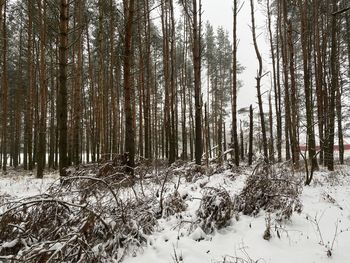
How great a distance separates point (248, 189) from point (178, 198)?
1249mm

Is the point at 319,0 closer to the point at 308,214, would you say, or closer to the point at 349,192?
the point at 349,192

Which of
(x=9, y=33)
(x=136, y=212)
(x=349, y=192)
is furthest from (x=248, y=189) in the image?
(x=9, y=33)

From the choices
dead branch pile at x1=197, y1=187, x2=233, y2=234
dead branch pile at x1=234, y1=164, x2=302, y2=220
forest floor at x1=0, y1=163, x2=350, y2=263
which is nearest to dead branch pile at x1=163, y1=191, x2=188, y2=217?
forest floor at x1=0, y1=163, x2=350, y2=263

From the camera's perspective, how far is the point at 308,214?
176 inches

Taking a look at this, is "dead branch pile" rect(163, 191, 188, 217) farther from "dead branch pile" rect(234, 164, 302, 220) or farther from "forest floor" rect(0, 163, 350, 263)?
"dead branch pile" rect(234, 164, 302, 220)

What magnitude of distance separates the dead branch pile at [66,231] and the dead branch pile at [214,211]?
2.69 ft

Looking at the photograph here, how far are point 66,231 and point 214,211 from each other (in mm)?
2000

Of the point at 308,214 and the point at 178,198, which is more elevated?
the point at 178,198

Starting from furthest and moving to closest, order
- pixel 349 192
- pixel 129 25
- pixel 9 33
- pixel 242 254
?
pixel 9 33
pixel 129 25
pixel 349 192
pixel 242 254

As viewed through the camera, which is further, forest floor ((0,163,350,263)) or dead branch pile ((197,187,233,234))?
dead branch pile ((197,187,233,234))

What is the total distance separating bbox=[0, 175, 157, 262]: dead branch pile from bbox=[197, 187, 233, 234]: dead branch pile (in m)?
0.82

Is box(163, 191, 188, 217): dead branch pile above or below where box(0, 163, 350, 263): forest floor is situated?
above

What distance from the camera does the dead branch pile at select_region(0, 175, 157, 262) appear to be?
270cm

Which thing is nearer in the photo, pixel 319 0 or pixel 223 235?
pixel 223 235
